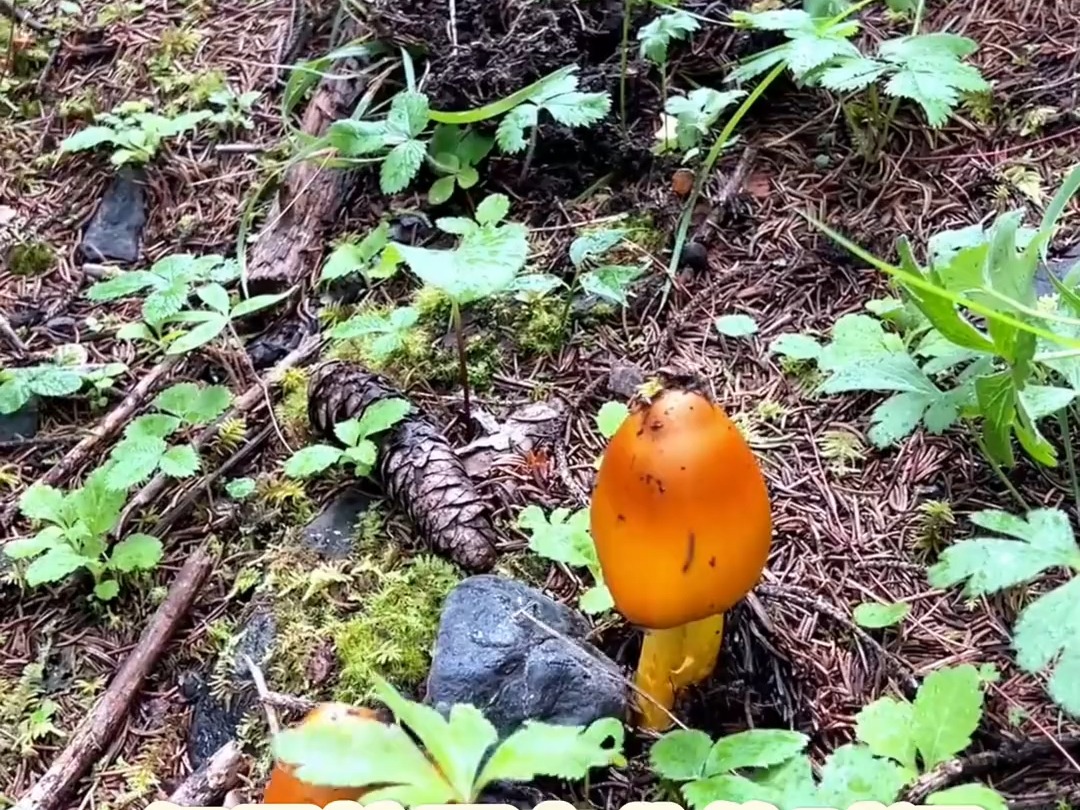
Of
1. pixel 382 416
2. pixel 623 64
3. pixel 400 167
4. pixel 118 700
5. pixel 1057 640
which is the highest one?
pixel 623 64

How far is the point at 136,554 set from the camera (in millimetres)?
2451

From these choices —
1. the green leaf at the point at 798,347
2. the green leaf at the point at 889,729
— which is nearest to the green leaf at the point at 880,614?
the green leaf at the point at 889,729

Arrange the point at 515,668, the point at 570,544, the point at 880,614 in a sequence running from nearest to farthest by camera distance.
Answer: the point at 515,668 < the point at 880,614 < the point at 570,544

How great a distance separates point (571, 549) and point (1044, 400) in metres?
0.91

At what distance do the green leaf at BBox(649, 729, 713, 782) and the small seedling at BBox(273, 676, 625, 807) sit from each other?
0.66 feet

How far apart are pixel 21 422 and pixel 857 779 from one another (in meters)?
2.20

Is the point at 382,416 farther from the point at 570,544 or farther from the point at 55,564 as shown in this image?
the point at 55,564

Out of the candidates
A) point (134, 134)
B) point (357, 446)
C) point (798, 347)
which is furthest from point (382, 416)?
point (134, 134)

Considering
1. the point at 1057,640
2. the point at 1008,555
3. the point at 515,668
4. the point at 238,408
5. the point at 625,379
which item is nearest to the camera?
the point at 1057,640

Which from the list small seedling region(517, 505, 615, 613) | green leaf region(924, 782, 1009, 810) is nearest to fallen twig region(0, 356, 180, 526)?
small seedling region(517, 505, 615, 613)

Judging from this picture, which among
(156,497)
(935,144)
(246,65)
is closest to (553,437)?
(156,497)

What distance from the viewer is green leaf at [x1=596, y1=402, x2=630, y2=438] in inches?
95.3

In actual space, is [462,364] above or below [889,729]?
above

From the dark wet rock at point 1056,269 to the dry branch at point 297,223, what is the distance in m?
1.84
